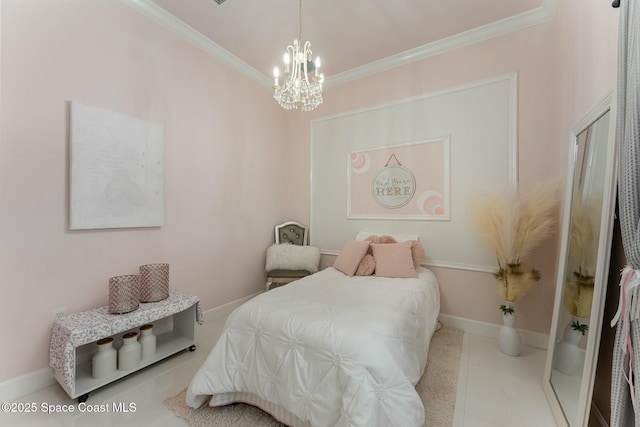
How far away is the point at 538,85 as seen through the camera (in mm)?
2260

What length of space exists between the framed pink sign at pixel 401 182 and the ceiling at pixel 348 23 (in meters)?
1.04

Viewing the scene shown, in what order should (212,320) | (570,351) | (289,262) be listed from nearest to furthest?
(570,351) < (212,320) < (289,262)

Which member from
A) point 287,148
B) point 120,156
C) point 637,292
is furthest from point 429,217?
point 120,156

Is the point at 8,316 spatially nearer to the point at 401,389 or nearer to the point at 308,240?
the point at 401,389

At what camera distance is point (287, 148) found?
3.78 metres

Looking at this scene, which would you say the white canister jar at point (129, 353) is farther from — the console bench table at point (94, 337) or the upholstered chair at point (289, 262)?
the upholstered chair at point (289, 262)

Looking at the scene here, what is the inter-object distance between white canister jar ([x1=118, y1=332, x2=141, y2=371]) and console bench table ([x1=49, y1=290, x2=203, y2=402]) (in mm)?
36

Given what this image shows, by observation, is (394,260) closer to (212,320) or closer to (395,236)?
(395,236)

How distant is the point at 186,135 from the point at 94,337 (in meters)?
1.82

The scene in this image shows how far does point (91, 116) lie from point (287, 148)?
2.26 m

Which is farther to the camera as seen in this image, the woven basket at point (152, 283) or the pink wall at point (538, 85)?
the woven basket at point (152, 283)

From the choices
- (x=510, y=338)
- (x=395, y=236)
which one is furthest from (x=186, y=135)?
(x=510, y=338)

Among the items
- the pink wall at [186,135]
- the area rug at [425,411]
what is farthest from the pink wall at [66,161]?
the area rug at [425,411]

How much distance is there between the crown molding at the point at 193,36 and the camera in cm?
218
